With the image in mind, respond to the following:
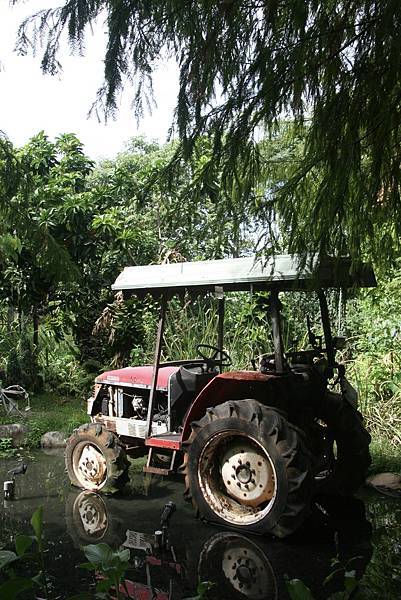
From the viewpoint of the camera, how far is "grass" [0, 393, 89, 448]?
7.20 meters

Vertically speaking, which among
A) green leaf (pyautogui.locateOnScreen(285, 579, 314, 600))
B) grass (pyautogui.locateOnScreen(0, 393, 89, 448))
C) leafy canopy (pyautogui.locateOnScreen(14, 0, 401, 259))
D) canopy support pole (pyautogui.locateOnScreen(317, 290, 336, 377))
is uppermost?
leafy canopy (pyautogui.locateOnScreen(14, 0, 401, 259))

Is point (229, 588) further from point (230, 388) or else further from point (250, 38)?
point (250, 38)

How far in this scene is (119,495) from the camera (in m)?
4.98

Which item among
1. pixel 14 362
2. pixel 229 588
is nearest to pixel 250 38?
pixel 229 588

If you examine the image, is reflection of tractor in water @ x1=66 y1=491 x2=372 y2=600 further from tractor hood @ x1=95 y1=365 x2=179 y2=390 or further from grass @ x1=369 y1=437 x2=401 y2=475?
tractor hood @ x1=95 y1=365 x2=179 y2=390

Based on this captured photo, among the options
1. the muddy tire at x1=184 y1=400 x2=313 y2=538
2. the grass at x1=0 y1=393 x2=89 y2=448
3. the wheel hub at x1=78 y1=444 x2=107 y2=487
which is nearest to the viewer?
the muddy tire at x1=184 y1=400 x2=313 y2=538

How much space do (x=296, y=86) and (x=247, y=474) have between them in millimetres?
2664

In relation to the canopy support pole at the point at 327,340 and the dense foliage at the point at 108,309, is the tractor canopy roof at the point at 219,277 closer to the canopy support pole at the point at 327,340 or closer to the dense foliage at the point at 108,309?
the canopy support pole at the point at 327,340

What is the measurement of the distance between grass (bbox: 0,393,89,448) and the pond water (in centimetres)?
191

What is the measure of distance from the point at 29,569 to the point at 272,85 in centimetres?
Answer: 292

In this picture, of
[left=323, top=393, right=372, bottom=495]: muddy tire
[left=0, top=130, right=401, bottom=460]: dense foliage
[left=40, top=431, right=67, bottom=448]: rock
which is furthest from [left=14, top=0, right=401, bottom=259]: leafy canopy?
[left=40, top=431, right=67, bottom=448]: rock

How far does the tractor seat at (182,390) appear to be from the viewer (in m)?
5.08

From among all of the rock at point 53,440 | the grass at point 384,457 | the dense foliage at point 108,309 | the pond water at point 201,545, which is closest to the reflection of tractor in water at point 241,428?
the pond water at point 201,545

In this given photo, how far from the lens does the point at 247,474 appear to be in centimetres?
414
